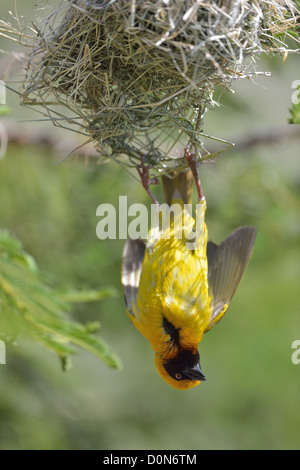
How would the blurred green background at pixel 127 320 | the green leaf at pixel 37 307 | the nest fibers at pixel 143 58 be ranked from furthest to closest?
the blurred green background at pixel 127 320, the green leaf at pixel 37 307, the nest fibers at pixel 143 58

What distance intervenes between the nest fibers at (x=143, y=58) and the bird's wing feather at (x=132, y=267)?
0.80 m

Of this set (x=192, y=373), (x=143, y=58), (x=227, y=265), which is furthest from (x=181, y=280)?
(x=143, y=58)

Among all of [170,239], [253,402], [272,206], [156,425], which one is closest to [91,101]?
[170,239]

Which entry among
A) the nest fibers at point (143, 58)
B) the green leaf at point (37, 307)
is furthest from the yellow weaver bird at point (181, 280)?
the green leaf at point (37, 307)

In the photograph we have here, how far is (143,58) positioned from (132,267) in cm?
147

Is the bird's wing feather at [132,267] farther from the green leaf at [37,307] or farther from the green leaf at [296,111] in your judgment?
the green leaf at [296,111]

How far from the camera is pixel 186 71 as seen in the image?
232 cm

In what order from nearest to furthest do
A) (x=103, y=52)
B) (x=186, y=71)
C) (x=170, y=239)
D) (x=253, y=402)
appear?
(x=186, y=71) → (x=103, y=52) → (x=170, y=239) → (x=253, y=402)

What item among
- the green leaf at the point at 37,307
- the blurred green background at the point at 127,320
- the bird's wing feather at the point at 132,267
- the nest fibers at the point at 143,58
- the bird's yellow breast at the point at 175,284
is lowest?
the green leaf at the point at 37,307

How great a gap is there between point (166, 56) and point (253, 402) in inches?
266

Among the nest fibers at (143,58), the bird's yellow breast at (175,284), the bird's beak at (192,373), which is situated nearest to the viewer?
the nest fibers at (143,58)

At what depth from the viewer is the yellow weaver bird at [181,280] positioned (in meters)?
3.21

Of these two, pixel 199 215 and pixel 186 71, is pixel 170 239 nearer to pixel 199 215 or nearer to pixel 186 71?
pixel 199 215

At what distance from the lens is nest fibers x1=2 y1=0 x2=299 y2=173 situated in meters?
2.31
